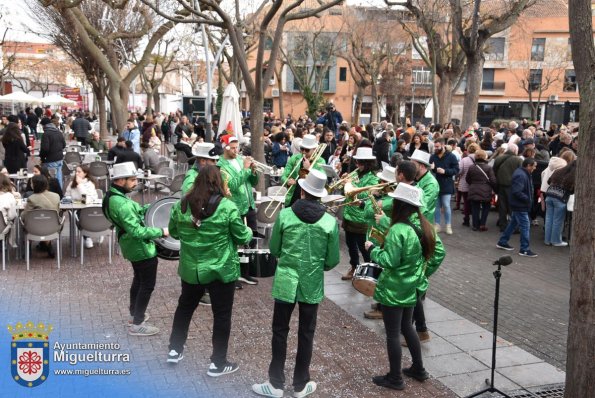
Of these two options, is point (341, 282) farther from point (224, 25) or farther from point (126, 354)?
point (224, 25)

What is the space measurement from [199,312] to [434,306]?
289 cm

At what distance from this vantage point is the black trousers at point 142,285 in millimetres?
6094

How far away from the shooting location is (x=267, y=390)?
197 inches

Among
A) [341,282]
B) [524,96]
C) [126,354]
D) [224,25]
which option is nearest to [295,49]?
[524,96]

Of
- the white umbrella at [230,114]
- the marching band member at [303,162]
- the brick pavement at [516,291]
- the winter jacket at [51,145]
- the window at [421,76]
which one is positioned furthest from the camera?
the window at [421,76]

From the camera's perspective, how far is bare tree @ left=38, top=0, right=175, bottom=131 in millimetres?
17453

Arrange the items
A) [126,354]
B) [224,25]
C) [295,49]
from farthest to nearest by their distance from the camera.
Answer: [295,49] → [224,25] → [126,354]

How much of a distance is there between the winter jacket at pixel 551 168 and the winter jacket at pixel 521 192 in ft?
3.35

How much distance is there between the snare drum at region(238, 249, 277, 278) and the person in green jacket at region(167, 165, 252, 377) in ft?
3.19

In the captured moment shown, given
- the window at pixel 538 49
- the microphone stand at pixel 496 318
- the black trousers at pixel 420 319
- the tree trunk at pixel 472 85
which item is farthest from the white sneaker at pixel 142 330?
the window at pixel 538 49

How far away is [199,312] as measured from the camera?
7.05 metres

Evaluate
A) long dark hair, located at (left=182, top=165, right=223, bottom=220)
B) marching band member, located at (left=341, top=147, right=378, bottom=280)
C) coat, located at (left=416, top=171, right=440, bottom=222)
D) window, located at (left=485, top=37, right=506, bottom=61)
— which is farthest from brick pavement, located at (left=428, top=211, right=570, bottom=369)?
window, located at (left=485, top=37, right=506, bottom=61)

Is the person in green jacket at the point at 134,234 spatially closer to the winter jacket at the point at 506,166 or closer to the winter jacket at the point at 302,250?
the winter jacket at the point at 302,250

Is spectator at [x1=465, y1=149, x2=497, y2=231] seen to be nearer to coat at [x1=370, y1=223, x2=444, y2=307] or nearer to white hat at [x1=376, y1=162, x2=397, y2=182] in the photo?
white hat at [x1=376, y1=162, x2=397, y2=182]
